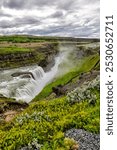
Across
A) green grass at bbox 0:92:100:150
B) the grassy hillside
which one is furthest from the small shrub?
green grass at bbox 0:92:100:150

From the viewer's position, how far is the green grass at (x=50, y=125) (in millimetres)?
14602

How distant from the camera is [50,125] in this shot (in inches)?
637

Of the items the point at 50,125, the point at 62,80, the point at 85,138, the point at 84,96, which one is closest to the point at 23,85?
the point at 62,80

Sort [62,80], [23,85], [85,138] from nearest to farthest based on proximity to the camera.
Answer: [85,138] → [62,80] → [23,85]

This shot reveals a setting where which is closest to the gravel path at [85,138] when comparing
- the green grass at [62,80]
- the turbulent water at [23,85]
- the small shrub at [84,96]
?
the small shrub at [84,96]

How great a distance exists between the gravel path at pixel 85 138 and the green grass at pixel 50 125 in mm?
383

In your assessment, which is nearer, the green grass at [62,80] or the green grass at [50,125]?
the green grass at [50,125]

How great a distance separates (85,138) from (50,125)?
2526mm

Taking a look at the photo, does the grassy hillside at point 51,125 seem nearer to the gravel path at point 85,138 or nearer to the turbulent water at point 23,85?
the gravel path at point 85,138

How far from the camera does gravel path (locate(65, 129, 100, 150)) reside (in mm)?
13328

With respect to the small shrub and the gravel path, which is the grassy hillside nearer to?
the small shrub

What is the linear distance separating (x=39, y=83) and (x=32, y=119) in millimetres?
53189

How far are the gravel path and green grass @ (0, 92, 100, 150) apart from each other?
0.38 metres

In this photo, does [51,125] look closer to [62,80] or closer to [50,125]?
[50,125]
